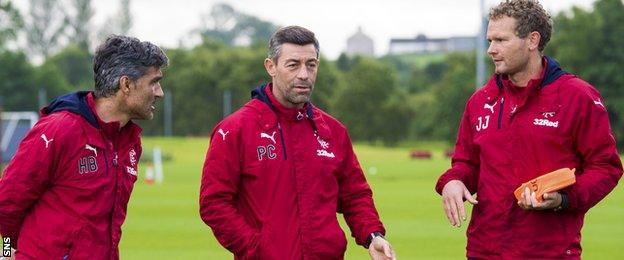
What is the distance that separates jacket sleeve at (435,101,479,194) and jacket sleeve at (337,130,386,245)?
0.44 meters

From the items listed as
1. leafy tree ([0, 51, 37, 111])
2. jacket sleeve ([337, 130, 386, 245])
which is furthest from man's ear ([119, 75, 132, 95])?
leafy tree ([0, 51, 37, 111])

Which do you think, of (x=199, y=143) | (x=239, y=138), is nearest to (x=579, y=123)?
(x=239, y=138)

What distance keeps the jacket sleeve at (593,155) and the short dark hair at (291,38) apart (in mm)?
1595

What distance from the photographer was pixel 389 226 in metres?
19.2

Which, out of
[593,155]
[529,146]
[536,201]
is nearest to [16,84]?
[529,146]

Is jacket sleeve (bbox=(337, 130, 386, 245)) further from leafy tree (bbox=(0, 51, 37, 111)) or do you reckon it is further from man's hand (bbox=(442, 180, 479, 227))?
leafy tree (bbox=(0, 51, 37, 111))

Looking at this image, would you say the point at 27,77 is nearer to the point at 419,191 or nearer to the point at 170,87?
the point at 170,87

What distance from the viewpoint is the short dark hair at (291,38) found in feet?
21.2

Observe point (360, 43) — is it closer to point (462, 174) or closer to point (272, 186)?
point (462, 174)

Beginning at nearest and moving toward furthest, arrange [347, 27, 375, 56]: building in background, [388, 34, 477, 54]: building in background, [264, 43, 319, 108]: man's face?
[264, 43, 319, 108]: man's face → [388, 34, 477, 54]: building in background → [347, 27, 375, 56]: building in background

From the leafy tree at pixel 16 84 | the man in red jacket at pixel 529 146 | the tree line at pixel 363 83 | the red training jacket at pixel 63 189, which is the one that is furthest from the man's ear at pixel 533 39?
the leafy tree at pixel 16 84

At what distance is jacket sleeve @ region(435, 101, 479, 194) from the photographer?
659cm

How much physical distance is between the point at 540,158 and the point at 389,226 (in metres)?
13.1

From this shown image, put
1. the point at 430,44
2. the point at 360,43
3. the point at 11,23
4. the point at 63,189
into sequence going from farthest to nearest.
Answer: the point at 430,44 → the point at 360,43 → the point at 11,23 → the point at 63,189
